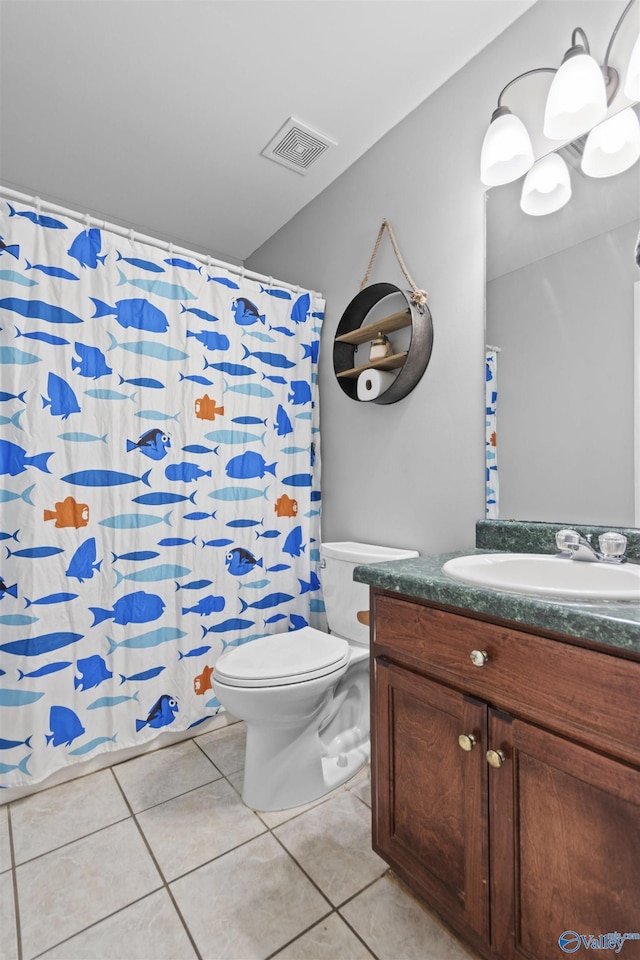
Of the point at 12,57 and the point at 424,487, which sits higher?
the point at 12,57

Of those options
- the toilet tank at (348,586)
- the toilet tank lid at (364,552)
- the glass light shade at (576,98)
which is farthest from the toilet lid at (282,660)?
the glass light shade at (576,98)

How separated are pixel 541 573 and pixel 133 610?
1402mm

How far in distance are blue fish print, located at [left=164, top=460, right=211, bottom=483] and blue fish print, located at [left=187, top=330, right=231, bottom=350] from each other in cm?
50

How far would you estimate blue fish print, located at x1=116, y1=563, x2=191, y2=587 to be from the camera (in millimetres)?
1730

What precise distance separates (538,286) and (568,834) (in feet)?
4.28

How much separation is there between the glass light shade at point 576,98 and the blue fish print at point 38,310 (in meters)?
1.57

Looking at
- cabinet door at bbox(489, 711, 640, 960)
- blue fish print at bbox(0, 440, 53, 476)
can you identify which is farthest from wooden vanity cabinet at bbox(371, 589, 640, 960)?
blue fish print at bbox(0, 440, 53, 476)

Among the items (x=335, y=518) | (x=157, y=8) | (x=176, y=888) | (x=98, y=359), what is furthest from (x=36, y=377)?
(x=176, y=888)

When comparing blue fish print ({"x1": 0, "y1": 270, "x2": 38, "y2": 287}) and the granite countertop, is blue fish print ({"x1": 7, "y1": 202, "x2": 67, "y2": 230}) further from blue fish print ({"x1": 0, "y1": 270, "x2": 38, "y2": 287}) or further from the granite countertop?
the granite countertop

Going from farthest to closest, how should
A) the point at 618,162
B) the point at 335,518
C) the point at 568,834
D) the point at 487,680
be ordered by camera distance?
the point at 335,518
the point at 618,162
the point at 487,680
the point at 568,834

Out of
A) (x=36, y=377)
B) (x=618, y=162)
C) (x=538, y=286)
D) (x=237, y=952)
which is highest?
(x=618, y=162)

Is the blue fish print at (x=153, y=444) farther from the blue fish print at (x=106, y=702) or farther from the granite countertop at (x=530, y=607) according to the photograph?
the granite countertop at (x=530, y=607)

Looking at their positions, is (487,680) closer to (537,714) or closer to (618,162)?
(537,714)

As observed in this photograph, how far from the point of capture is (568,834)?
0.76 metres
